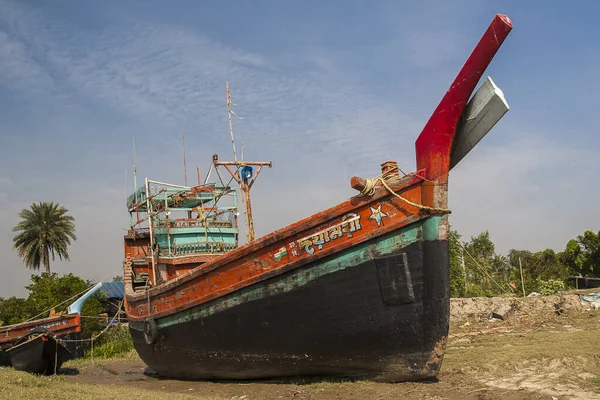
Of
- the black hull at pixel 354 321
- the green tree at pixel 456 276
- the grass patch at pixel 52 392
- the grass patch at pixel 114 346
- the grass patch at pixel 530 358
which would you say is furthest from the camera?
the green tree at pixel 456 276

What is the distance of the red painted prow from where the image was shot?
5875 millimetres

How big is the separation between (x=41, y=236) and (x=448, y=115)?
29.2 meters

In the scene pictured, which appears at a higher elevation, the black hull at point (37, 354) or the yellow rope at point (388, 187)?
the yellow rope at point (388, 187)

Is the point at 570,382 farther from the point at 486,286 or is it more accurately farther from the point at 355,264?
the point at 486,286

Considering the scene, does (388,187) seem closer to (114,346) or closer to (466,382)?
(466,382)

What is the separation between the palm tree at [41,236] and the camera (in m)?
29.5

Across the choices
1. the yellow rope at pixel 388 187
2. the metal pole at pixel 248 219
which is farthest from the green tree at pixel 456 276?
the yellow rope at pixel 388 187

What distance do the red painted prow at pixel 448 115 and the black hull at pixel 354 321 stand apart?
1.04m

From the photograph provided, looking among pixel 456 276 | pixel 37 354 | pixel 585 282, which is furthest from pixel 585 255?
pixel 37 354

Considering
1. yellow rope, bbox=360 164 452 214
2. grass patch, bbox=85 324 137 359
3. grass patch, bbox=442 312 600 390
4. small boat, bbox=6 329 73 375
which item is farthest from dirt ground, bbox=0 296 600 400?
grass patch, bbox=85 324 137 359

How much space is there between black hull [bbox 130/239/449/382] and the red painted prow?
1.04 metres

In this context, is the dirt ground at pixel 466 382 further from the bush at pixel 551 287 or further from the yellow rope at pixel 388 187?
the bush at pixel 551 287

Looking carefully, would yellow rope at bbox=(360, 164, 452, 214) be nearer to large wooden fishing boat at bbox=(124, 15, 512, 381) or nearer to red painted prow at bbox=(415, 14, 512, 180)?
large wooden fishing boat at bbox=(124, 15, 512, 381)

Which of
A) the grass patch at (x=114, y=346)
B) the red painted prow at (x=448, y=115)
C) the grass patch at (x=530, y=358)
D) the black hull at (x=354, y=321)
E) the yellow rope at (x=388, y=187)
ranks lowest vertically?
the grass patch at (x=114, y=346)
